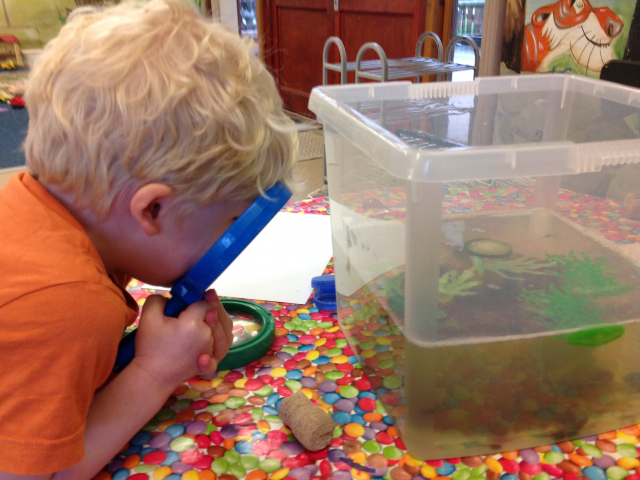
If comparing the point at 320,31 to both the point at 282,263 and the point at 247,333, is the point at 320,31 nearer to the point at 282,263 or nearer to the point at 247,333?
the point at 282,263

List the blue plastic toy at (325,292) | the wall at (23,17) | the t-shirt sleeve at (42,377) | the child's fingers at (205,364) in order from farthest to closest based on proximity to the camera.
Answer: the wall at (23,17) < the blue plastic toy at (325,292) < the child's fingers at (205,364) < the t-shirt sleeve at (42,377)

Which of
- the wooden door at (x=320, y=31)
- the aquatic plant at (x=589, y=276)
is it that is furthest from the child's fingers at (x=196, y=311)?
the wooden door at (x=320, y=31)

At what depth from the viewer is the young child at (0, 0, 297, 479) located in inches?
16.6

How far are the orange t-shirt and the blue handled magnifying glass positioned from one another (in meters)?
0.09

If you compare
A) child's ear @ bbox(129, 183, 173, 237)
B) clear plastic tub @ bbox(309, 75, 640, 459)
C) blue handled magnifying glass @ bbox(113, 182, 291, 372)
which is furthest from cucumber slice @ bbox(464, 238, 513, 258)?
child's ear @ bbox(129, 183, 173, 237)

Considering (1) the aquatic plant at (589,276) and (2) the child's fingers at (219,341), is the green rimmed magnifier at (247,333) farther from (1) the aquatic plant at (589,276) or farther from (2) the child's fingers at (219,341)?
(1) the aquatic plant at (589,276)

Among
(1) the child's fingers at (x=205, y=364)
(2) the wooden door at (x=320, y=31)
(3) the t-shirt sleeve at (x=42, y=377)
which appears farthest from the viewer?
(2) the wooden door at (x=320, y=31)

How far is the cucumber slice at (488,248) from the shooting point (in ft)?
1.63

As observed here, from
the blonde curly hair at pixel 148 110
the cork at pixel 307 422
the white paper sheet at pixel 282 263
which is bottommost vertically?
the white paper sheet at pixel 282 263

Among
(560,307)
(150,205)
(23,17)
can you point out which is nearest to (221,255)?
(150,205)

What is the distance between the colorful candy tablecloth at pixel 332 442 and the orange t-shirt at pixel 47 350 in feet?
0.28

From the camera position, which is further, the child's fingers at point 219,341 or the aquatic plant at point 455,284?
the child's fingers at point 219,341

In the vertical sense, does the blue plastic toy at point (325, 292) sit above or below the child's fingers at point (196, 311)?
below

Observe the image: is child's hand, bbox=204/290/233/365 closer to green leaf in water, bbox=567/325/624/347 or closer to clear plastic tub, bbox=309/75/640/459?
clear plastic tub, bbox=309/75/640/459
